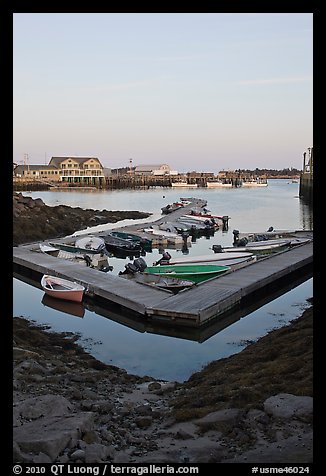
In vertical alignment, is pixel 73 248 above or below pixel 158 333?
above

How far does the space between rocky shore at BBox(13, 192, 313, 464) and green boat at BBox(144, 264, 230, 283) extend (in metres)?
7.57

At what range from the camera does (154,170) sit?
16025cm

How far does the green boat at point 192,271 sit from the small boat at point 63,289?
125 inches

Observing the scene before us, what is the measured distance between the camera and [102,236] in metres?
30.0

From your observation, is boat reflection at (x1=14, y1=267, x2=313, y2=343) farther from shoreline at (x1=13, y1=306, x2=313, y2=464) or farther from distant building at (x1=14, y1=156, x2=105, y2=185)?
distant building at (x1=14, y1=156, x2=105, y2=185)

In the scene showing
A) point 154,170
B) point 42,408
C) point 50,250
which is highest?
point 154,170

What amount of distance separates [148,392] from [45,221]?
27789 millimetres

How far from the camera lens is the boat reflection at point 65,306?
53.0 ft

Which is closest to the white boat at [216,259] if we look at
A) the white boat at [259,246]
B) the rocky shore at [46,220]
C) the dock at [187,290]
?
the dock at [187,290]

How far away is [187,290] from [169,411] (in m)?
8.37

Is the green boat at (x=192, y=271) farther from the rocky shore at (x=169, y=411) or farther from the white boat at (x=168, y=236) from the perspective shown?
the white boat at (x=168, y=236)

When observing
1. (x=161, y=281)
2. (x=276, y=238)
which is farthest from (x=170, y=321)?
(x=276, y=238)

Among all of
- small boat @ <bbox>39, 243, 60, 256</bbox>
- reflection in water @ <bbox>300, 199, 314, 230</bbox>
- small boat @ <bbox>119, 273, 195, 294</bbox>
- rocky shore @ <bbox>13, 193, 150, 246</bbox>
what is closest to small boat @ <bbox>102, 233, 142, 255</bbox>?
small boat @ <bbox>39, 243, 60, 256</bbox>

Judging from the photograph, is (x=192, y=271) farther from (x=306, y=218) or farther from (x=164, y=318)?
(x=306, y=218)
